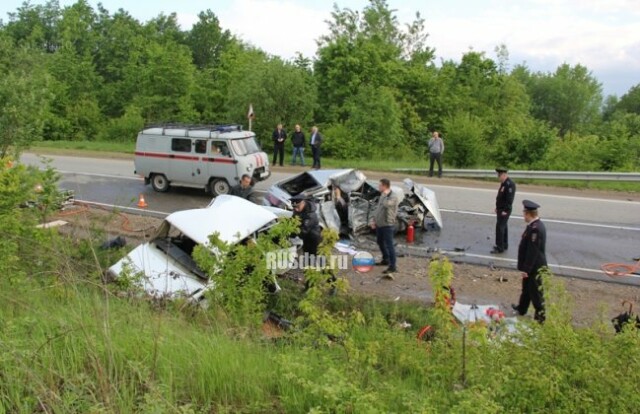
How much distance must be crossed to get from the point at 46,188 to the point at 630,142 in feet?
65.9

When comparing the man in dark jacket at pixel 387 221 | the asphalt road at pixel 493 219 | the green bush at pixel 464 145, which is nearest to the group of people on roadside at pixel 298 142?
the asphalt road at pixel 493 219

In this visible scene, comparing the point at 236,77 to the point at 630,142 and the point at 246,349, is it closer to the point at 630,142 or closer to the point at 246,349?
the point at 630,142

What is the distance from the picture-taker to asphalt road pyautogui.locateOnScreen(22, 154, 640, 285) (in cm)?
1158

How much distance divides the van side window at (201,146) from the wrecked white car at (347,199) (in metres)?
4.19

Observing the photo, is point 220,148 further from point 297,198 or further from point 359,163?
point 359,163

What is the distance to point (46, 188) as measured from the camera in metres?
7.98

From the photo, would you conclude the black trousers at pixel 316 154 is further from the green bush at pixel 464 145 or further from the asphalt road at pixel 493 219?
the green bush at pixel 464 145

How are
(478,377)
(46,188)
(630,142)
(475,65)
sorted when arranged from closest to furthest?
(478,377) → (46,188) → (630,142) → (475,65)

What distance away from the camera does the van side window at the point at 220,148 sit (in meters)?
15.9

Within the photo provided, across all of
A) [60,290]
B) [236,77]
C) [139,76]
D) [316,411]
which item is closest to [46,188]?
[60,290]

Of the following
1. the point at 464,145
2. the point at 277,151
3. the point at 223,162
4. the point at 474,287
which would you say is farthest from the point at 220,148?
the point at 464,145

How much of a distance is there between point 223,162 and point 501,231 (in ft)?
26.5

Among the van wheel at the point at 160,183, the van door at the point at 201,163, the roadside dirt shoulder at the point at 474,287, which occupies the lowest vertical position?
the roadside dirt shoulder at the point at 474,287

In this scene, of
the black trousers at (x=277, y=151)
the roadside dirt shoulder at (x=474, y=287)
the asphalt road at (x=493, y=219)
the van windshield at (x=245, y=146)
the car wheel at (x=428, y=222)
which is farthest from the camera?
the black trousers at (x=277, y=151)
